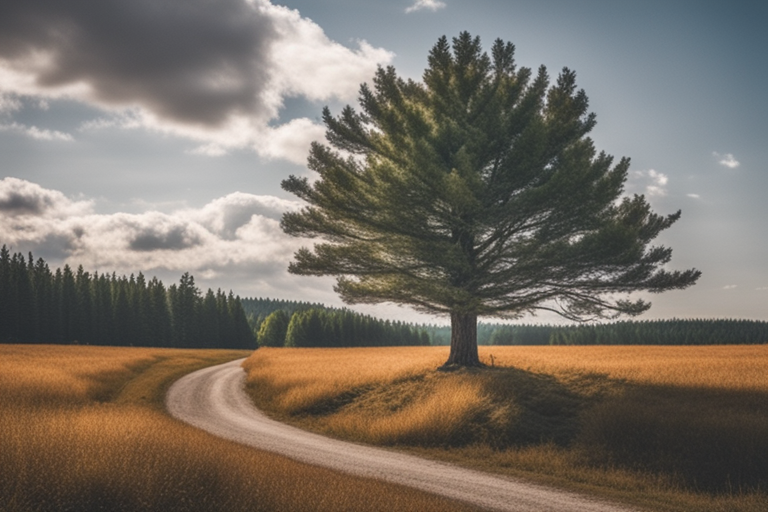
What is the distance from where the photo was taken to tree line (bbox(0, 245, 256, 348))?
72312 mm

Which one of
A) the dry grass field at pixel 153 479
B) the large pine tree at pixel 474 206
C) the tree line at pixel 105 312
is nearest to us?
the dry grass field at pixel 153 479

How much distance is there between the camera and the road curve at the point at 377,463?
9523 millimetres

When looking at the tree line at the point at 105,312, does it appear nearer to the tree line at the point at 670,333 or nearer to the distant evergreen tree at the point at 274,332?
the distant evergreen tree at the point at 274,332

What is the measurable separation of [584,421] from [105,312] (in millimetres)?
84359

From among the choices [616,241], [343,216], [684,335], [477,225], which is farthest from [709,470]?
[684,335]

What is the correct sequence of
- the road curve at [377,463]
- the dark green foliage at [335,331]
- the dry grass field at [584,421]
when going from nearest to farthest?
the road curve at [377,463] → the dry grass field at [584,421] → the dark green foliage at [335,331]

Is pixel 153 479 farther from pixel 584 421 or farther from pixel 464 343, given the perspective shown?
pixel 464 343

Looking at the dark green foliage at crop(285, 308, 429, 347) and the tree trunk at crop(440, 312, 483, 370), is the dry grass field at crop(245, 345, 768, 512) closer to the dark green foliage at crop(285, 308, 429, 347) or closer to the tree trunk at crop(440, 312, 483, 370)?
the tree trunk at crop(440, 312, 483, 370)

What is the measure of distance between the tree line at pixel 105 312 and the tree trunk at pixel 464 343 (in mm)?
75096

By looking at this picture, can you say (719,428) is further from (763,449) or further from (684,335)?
(684,335)

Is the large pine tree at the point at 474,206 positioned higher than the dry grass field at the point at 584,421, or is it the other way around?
the large pine tree at the point at 474,206

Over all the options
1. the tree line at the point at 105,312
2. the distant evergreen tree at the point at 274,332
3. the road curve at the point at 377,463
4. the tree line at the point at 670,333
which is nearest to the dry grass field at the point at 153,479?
the road curve at the point at 377,463

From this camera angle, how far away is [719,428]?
1256 centimetres

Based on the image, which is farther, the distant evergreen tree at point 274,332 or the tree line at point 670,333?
the tree line at point 670,333
